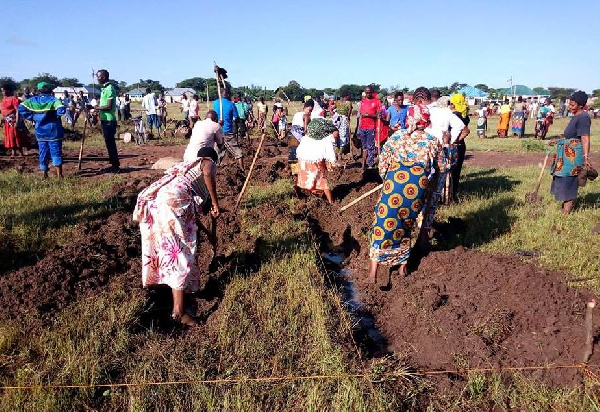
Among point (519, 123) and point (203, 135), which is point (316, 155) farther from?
point (519, 123)

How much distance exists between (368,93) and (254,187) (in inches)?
129

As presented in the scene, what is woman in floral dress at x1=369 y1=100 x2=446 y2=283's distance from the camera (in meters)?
4.31

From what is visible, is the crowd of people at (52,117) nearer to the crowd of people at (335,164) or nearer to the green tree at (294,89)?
the crowd of people at (335,164)

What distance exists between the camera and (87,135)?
17797 mm

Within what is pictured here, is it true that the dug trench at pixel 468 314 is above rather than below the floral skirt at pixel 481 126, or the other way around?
below

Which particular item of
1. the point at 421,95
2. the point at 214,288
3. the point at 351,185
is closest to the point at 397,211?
the point at 421,95

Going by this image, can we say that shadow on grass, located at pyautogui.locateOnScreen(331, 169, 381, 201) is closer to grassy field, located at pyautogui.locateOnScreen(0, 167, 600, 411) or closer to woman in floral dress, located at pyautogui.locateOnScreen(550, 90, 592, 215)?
grassy field, located at pyautogui.locateOnScreen(0, 167, 600, 411)

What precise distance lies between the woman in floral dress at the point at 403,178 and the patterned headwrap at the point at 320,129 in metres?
2.58

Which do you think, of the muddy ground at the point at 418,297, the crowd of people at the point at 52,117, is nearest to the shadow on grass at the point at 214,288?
the muddy ground at the point at 418,297

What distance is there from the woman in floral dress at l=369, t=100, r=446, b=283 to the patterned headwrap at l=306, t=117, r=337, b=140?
258cm

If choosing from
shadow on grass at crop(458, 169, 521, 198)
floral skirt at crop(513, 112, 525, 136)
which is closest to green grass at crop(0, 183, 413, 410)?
shadow on grass at crop(458, 169, 521, 198)

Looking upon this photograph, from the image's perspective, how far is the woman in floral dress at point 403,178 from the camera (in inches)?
170

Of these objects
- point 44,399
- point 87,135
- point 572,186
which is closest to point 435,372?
point 44,399

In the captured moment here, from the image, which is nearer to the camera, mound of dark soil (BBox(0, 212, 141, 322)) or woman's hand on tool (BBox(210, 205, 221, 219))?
mound of dark soil (BBox(0, 212, 141, 322))
